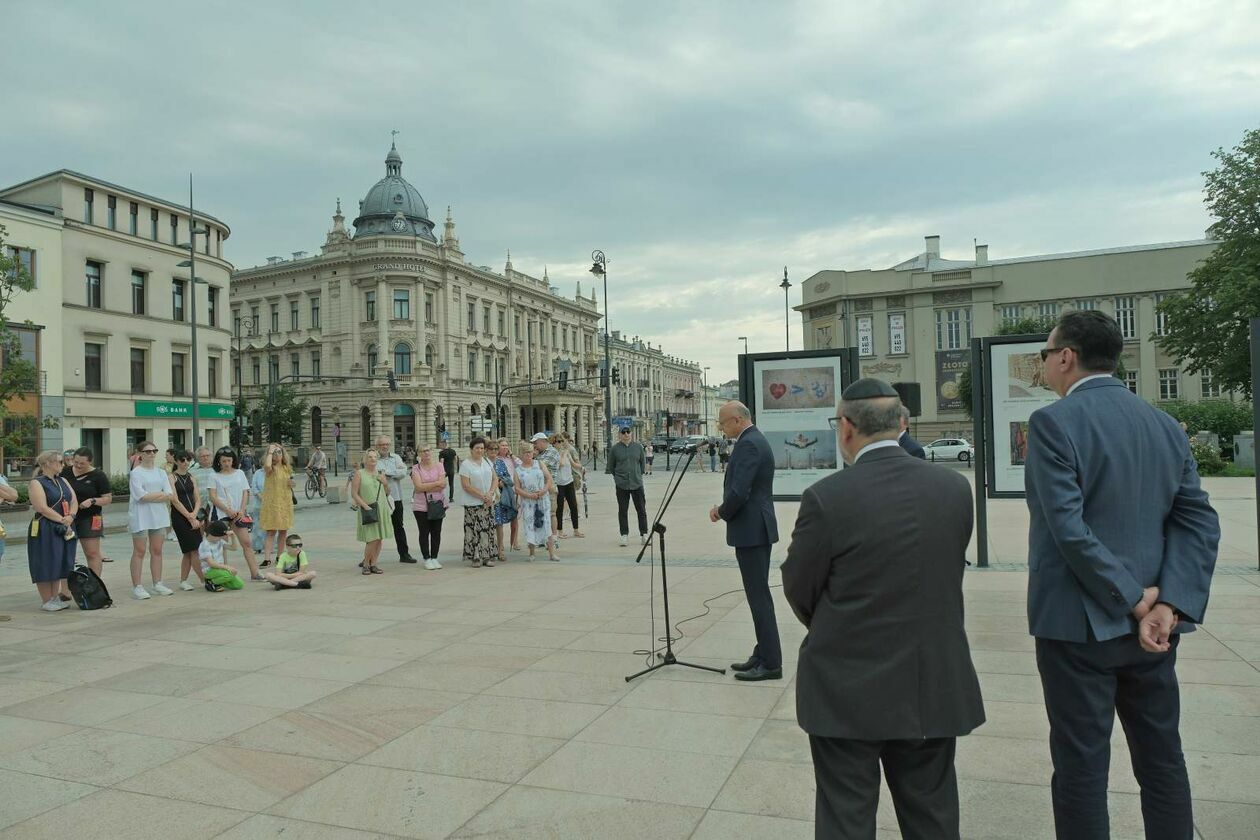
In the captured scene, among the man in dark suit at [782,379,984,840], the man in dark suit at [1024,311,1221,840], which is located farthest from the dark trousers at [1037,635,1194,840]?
the man in dark suit at [782,379,984,840]

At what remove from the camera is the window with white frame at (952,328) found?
69.6 metres

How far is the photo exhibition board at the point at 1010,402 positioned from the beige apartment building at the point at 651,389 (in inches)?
3638

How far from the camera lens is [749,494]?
6211mm

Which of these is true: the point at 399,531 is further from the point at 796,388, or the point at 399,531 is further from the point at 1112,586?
the point at 1112,586

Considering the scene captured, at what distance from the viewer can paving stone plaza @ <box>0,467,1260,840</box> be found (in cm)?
396

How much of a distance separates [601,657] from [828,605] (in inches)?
174

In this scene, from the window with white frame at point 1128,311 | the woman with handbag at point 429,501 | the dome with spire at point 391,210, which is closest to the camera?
the woman with handbag at point 429,501

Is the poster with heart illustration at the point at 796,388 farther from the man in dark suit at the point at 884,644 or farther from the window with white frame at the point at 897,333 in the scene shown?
the window with white frame at the point at 897,333

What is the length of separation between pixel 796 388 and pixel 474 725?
7.38 m

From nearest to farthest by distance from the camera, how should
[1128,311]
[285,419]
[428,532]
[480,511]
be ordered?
1. [480,511]
2. [428,532]
3. [285,419]
4. [1128,311]

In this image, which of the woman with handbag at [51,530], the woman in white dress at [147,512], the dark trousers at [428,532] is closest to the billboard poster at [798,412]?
the dark trousers at [428,532]

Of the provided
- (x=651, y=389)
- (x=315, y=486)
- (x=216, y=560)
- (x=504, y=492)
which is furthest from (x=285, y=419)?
(x=651, y=389)

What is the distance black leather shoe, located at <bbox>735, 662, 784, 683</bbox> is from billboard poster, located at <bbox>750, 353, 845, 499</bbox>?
5432 mm

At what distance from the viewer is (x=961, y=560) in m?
2.74
